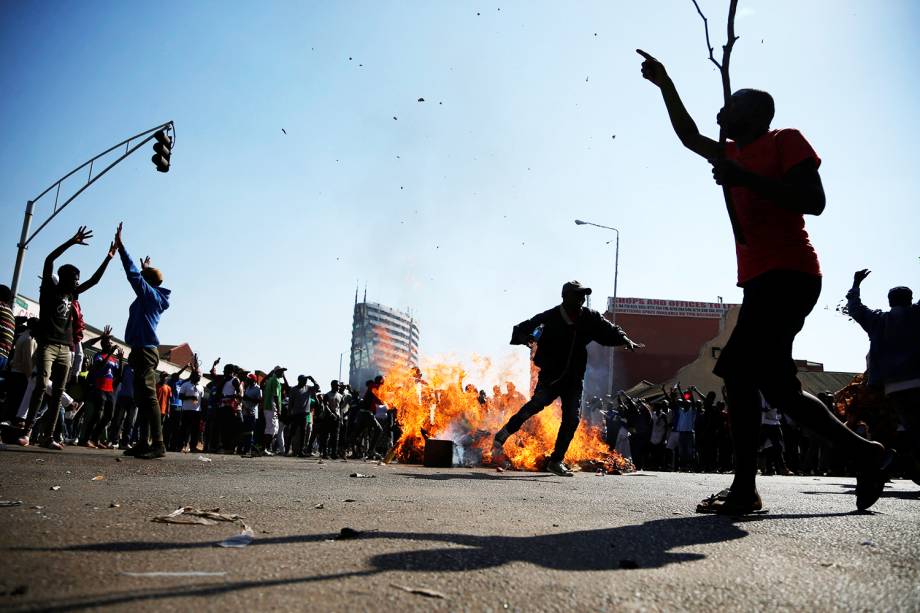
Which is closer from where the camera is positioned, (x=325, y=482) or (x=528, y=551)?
(x=528, y=551)

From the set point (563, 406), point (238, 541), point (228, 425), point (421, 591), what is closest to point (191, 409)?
point (228, 425)

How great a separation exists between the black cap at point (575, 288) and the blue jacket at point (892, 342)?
294 cm

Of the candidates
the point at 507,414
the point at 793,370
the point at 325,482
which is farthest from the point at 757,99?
the point at 507,414

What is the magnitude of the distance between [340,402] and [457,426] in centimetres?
632

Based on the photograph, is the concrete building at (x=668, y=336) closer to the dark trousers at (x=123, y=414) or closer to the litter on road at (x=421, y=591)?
the dark trousers at (x=123, y=414)

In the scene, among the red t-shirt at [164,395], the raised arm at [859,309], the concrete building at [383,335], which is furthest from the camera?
the concrete building at [383,335]

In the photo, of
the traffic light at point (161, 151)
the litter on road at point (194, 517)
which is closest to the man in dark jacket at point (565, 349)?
the litter on road at point (194, 517)

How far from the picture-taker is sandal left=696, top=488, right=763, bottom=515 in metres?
3.70

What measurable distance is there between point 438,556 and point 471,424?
10.9 meters

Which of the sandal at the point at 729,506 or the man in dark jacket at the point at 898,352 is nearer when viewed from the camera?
the sandal at the point at 729,506

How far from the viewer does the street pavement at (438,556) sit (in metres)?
1.65

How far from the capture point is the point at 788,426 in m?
17.6

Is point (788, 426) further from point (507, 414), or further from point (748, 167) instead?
point (748, 167)

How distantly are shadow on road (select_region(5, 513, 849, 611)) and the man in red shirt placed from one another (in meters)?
0.98
